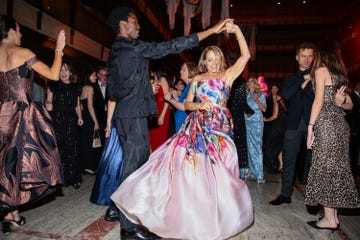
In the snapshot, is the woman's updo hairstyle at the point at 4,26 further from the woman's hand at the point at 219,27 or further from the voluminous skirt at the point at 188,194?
the woman's hand at the point at 219,27

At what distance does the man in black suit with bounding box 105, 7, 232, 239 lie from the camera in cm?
238

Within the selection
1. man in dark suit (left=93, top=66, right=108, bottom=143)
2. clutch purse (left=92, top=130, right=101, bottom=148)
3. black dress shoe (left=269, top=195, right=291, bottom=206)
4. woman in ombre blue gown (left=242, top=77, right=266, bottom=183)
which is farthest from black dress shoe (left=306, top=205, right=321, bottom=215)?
man in dark suit (left=93, top=66, right=108, bottom=143)

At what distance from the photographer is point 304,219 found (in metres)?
3.10

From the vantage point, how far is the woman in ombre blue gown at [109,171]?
333 centimetres

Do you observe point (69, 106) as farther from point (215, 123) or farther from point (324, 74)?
point (324, 74)

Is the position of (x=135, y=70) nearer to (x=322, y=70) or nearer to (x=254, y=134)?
(x=322, y=70)

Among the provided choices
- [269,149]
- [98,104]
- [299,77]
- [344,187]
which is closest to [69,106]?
[98,104]

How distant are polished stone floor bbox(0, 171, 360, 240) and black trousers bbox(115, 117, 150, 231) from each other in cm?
59

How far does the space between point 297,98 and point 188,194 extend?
183 cm

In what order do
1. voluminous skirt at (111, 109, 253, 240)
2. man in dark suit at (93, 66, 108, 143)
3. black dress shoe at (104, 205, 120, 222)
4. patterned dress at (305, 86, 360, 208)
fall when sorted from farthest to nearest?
man in dark suit at (93, 66, 108, 143) → black dress shoe at (104, 205, 120, 222) → patterned dress at (305, 86, 360, 208) → voluminous skirt at (111, 109, 253, 240)

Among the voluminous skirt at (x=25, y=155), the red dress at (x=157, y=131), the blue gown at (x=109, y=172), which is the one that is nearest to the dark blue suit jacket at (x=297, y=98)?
the red dress at (x=157, y=131)

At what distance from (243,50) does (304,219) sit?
1730 mm

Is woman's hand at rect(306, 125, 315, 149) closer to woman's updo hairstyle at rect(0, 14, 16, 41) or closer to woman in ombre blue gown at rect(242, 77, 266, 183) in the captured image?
woman in ombre blue gown at rect(242, 77, 266, 183)

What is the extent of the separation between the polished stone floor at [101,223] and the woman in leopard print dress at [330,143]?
0.75ft
